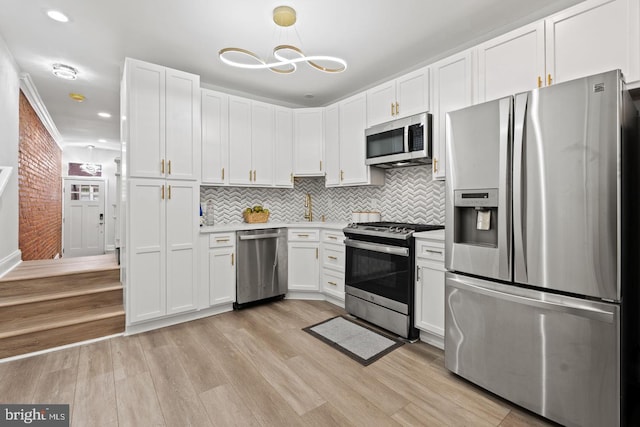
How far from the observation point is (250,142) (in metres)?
3.82

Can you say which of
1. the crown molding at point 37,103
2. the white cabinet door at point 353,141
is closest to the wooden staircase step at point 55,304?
the crown molding at point 37,103

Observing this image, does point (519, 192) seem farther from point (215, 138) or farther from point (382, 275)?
point (215, 138)

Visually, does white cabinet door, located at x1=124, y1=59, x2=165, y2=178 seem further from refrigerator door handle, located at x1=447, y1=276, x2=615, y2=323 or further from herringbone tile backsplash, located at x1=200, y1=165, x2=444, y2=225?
refrigerator door handle, located at x1=447, y1=276, x2=615, y2=323

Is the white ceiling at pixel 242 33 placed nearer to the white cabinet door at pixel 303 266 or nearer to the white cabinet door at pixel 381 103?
the white cabinet door at pixel 381 103

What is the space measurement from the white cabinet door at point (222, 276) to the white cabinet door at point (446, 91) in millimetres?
2365

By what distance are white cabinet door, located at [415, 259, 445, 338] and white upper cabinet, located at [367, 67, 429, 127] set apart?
1.50 metres

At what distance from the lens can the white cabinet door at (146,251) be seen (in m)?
2.81

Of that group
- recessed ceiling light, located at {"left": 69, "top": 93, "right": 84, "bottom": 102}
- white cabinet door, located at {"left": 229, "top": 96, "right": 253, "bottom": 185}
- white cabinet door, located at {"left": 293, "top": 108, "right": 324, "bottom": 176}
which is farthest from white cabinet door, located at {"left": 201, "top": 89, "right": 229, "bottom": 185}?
recessed ceiling light, located at {"left": 69, "top": 93, "right": 84, "bottom": 102}

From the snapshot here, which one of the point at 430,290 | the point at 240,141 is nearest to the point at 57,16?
the point at 240,141

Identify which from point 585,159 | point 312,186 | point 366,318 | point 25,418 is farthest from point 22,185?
point 585,159

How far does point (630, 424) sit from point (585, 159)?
4.88 feet

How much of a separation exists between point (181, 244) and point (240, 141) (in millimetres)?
1442

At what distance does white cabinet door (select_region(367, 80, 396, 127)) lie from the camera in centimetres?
319

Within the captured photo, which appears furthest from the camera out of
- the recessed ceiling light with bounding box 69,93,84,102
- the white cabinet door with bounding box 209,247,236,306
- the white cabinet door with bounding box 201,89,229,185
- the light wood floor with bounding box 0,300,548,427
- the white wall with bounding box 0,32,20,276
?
the recessed ceiling light with bounding box 69,93,84,102
